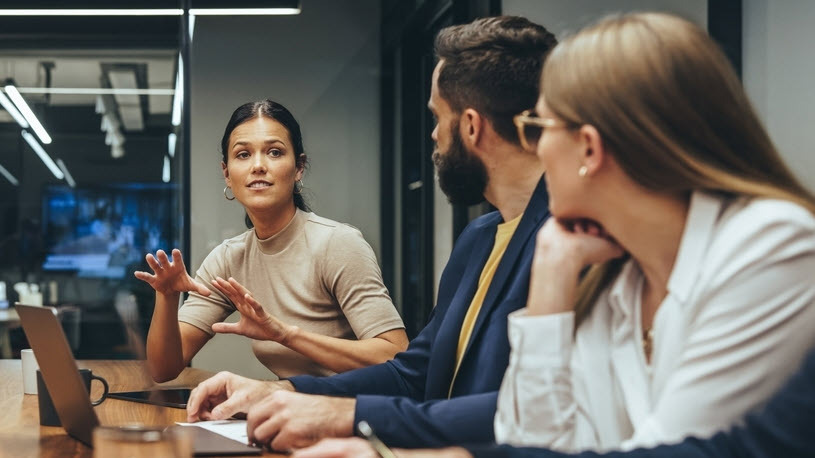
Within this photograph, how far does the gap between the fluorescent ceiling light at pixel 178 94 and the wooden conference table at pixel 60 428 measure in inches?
85.0

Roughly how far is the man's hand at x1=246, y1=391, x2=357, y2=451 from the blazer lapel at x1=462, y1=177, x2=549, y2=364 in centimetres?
31

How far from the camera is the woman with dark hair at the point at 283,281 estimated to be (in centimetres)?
225

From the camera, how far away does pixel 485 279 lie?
1.71 meters

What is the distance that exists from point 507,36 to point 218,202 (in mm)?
2861

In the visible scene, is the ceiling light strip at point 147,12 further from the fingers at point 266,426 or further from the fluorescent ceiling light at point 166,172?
the fingers at point 266,426

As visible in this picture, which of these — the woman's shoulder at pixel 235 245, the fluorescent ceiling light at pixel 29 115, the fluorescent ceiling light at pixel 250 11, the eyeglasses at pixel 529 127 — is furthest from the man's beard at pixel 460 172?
the fluorescent ceiling light at pixel 29 115

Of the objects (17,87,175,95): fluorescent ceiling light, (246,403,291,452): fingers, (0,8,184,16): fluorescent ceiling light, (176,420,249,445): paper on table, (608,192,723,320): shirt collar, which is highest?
(0,8,184,16): fluorescent ceiling light

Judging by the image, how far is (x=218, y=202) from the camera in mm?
4344

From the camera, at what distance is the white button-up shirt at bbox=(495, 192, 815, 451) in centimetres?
93

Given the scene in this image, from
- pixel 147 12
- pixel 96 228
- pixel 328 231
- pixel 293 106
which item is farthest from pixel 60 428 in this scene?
pixel 96 228

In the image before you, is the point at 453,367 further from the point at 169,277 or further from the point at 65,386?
the point at 169,277

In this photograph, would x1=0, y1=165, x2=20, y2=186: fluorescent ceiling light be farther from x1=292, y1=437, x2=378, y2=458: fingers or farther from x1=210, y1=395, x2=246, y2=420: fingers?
x1=292, y1=437, x2=378, y2=458: fingers

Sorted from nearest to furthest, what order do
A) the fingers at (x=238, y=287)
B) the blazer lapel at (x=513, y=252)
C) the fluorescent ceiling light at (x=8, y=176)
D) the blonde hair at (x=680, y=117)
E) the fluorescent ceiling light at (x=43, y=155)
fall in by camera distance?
the blonde hair at (x=680, y=117)
the blazer lapel at (x=513, y=252)
the fingers at (x=238, y=287)
the fluorescent ceiling light at (x=8, y=176)
the fluorescent ceiling light at (x=43, y=155)

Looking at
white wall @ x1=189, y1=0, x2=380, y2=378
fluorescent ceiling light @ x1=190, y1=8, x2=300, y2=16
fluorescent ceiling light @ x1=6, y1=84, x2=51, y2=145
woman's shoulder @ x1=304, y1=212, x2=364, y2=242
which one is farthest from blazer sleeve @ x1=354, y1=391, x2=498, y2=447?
fluorescent ceiling light @ x1=6, y1=84, x2=51, y2=145
